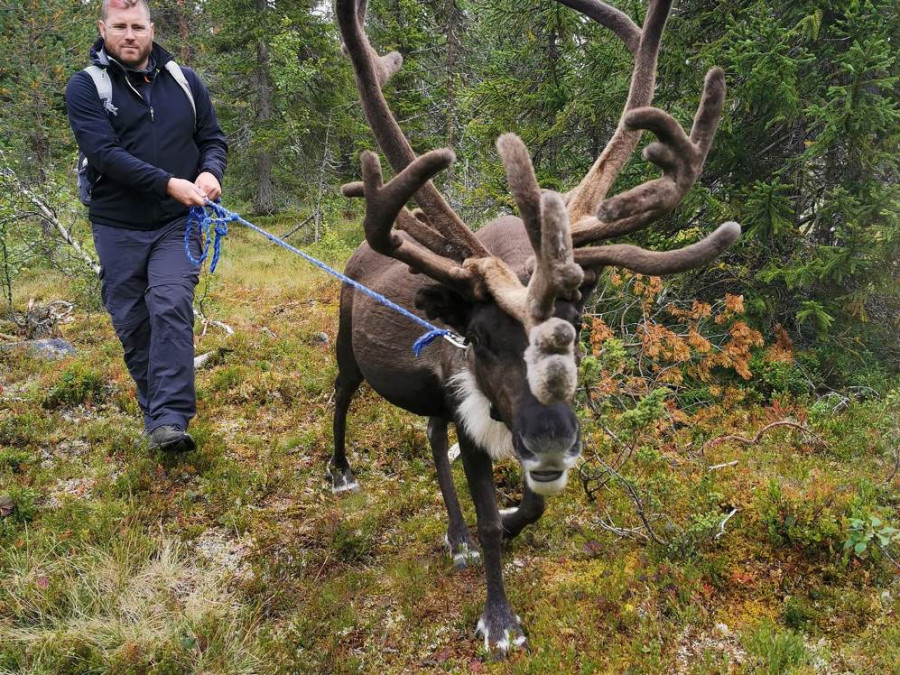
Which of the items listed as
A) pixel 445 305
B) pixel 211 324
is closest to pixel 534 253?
pixel 445 305

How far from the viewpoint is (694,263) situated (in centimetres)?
317

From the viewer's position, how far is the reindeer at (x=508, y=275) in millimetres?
2699

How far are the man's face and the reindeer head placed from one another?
188 centimetres

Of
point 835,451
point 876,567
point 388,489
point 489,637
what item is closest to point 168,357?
point 388,489

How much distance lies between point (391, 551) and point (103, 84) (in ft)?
14.6

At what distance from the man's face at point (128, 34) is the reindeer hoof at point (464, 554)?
4673 mm

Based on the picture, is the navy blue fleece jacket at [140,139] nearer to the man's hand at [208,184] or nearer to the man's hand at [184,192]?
the man's hand at [184,192]

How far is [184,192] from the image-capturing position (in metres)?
4.58

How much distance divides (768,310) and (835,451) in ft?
6.83

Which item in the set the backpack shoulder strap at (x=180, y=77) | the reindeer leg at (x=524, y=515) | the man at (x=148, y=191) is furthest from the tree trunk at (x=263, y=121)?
the reindeer leg at (x=524, y=515)

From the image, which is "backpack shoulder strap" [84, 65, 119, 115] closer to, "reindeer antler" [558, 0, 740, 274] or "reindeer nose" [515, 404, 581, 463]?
"reindeer antler" [558, 0, 740, 274]

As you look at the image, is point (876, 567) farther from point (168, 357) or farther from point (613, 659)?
point (168, 357)

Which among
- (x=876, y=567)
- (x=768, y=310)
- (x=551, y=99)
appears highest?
(x=551, y=99)

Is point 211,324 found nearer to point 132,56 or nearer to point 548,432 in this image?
point 132,56
